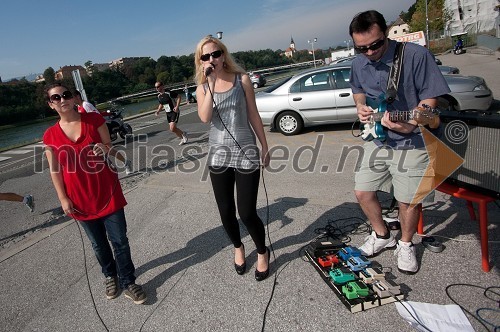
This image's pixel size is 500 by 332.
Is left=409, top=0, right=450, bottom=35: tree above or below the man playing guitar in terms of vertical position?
above

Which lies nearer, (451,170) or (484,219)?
(484,219)

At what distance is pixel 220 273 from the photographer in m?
2.96

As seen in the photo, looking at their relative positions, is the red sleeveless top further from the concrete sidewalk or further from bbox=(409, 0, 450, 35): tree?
bbox=(409, 0, 450, 35): tree

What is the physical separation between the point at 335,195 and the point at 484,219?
200 centimetres

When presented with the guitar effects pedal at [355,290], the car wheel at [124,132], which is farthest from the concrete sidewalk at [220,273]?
the car wheel at [124,132]

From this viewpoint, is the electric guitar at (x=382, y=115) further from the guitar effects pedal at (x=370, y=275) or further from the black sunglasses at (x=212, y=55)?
the black sunglasses at (x=212, y=55)

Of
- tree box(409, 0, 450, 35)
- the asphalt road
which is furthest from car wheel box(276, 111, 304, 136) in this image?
tree box(409, 0, 450, 35)

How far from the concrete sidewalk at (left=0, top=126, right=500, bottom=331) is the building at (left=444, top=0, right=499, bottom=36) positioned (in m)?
55.9

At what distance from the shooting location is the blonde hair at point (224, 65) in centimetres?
241

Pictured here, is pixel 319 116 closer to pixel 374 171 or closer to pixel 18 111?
pixel 374 171

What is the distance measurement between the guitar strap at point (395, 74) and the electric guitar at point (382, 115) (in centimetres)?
7

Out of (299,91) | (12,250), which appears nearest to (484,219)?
(12,250)

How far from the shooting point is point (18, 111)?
5541 centimetres

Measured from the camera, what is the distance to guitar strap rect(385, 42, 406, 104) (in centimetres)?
229
